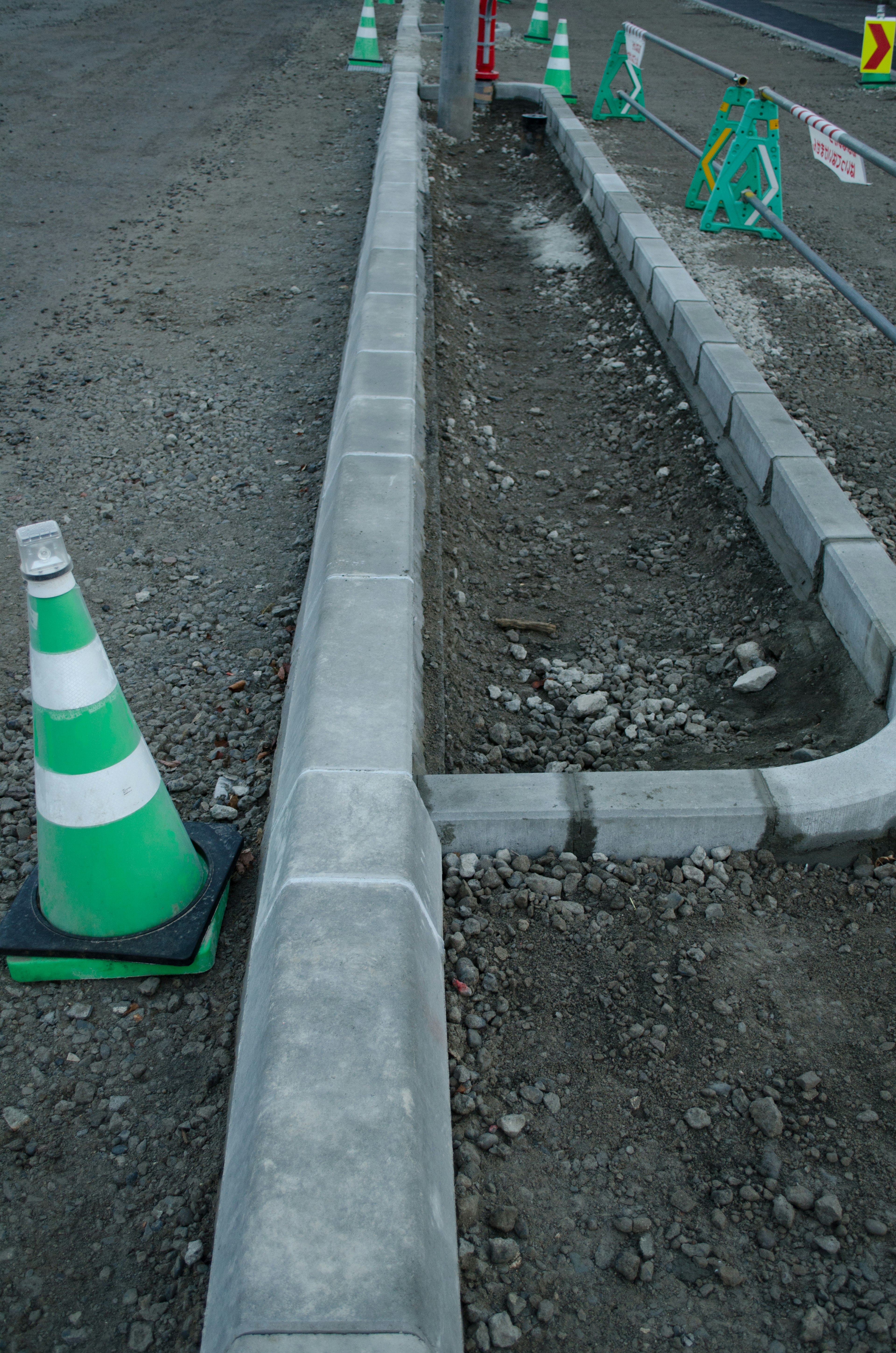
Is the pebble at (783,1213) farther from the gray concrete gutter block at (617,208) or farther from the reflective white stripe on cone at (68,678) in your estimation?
the gray concrete gutter block at (617,208)

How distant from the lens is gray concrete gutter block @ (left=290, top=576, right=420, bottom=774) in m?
2.25

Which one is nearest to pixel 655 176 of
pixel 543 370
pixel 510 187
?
pixel 510 187

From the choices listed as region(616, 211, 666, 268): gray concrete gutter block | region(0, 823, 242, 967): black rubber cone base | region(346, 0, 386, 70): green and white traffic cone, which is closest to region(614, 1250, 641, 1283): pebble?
region(0, 823, 242, 967): black rubber cone base

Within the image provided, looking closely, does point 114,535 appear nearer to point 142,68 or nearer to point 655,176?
point 655,176

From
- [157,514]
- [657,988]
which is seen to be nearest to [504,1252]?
[657,988]

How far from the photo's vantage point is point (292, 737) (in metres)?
2.46

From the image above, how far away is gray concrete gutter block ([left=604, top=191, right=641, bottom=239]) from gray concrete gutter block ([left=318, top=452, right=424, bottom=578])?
421 centimetres

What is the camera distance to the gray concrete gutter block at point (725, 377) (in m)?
4.39

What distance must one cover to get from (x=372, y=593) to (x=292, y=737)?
0.55 metres

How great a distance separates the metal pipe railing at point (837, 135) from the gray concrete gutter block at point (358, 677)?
2.96 m

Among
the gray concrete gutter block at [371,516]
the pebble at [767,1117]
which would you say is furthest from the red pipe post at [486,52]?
the pebble at [767,1117]

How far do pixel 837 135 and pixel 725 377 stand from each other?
1670mm

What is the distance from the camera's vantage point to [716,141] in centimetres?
737

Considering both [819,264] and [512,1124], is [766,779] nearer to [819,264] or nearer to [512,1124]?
[512,1124]
